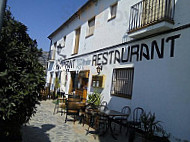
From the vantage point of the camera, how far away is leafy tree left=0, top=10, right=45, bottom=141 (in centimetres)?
270

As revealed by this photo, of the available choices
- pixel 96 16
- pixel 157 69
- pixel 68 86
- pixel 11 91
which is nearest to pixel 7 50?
pixel 11 91

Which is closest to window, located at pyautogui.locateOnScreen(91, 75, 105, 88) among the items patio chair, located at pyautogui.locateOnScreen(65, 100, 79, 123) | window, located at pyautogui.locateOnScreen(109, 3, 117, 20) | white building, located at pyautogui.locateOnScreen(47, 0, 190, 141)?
white building, located at pyautogui.locateOnScreen(47, 0, 190, 141)

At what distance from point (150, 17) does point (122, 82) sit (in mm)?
2689

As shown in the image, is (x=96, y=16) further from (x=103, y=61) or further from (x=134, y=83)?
(x=134, y=83)

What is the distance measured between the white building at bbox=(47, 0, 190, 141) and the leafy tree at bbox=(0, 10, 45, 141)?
3.61 meters

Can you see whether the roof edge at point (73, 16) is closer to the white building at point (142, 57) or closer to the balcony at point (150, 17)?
the white building at point (142, 57)

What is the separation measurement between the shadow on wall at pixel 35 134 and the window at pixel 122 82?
3.03m

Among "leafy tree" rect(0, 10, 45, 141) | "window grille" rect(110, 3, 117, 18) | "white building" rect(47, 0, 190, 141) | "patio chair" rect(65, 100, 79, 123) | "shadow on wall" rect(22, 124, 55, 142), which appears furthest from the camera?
"window grille" rect(110, 3, 117, 18)

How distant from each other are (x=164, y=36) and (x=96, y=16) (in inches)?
211

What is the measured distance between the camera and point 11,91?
9.07ft

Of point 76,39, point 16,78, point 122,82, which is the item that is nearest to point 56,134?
point 16,78

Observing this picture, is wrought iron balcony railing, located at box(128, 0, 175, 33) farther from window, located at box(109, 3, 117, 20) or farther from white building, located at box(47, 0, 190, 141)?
window, located at box(109, 3, 117, 20)

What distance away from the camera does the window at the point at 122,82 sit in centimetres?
657

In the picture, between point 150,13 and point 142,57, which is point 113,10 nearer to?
point 150,13
